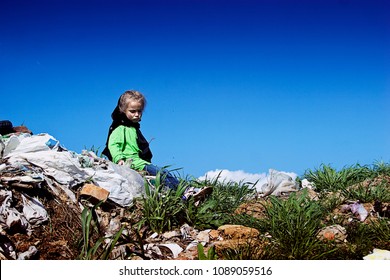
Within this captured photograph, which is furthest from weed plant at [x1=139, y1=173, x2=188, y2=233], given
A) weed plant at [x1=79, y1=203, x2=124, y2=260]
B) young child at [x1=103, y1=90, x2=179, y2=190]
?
young child at [x1=103, y1=90, x2=179, y2=190]

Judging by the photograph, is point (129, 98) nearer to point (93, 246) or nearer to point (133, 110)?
point (133, 110)

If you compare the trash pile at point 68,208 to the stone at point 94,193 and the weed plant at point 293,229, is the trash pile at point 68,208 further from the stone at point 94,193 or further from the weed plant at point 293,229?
the weed plant at point 293,229

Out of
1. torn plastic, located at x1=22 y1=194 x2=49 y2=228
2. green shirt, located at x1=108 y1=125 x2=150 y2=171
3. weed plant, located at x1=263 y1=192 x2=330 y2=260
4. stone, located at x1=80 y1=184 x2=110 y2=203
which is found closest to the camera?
weed plant, located at x1=263 y1=192 x2=330 y2=260

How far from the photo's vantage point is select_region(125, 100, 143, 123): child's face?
5.33 m

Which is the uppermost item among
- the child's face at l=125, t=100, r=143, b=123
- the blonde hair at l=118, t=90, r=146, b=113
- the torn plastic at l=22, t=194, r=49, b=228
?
the blonde hair at l=118, t=90, r=146, b=113

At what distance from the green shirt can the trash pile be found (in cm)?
58

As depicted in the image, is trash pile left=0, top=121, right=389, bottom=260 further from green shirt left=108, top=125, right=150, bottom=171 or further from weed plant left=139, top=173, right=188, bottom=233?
green shirt left=108, top=125, right=150, bottom=171

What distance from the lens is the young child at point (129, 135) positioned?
5164 mm

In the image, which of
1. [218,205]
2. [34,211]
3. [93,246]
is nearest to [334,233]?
[218,205]

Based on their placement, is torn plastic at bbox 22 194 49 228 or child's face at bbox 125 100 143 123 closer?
torn plastic at bbox 22 194 49 228

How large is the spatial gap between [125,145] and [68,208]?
1657 millimetres

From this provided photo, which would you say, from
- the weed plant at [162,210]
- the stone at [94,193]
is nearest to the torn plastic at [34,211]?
the stone at [94,193]

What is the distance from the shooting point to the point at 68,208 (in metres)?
3.72
